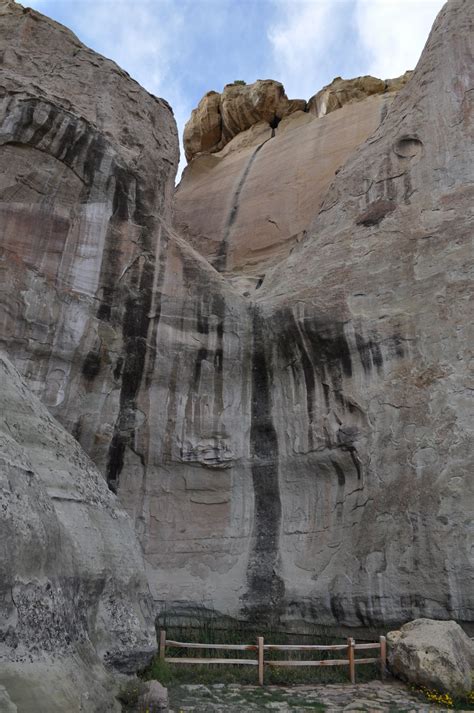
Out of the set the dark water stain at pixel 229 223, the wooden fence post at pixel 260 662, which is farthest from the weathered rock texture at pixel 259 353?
the dark water stain at pixel 229 223

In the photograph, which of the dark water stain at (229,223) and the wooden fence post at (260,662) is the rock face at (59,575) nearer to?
the wooden fence post at (260,662)

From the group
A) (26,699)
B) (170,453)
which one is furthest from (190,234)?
(26,699)

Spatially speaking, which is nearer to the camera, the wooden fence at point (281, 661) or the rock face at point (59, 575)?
the rock face at point (59, 575)

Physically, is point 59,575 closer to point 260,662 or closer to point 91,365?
point 260,662

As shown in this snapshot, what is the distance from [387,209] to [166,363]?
5.27 meters

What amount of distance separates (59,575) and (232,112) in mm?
22464

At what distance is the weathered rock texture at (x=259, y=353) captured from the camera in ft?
32.9

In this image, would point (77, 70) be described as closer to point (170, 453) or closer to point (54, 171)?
point (54, 171)

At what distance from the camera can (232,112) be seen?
24.7 m

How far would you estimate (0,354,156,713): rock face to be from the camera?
15.5 ft

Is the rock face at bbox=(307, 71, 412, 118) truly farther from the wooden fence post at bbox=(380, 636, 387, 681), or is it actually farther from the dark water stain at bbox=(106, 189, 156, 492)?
the wooden fence post at bbox=(380, 636, 387, 681)

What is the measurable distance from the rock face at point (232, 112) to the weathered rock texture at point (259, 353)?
11590 mm

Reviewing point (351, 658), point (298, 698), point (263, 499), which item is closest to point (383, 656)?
point (351, 658)

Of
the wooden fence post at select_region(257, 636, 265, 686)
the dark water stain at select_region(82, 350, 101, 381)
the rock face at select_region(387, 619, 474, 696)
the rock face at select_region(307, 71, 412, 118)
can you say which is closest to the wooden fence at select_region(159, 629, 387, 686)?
the wooden fence post at select_region(257, 636, 265, 686)
